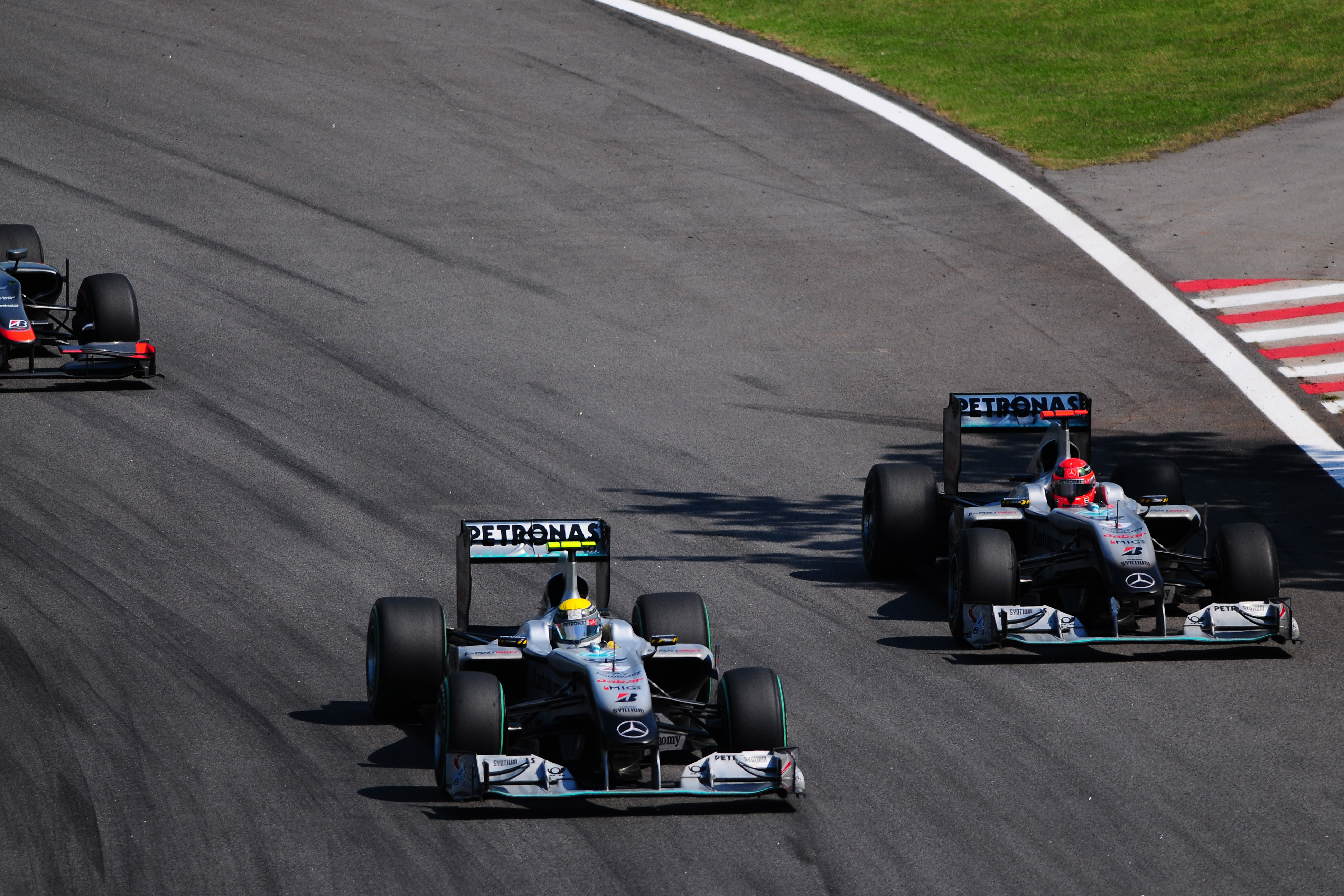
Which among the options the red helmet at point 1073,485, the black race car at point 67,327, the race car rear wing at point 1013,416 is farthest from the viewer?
the black race car at point 67,327

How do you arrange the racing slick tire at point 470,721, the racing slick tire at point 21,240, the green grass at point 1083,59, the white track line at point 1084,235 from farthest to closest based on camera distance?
1. the green grass at point 1083,59
2. the racing slick tire at point 21,240
3. the white track line at point 1084,235
4. the racing slick tire at point 470,721

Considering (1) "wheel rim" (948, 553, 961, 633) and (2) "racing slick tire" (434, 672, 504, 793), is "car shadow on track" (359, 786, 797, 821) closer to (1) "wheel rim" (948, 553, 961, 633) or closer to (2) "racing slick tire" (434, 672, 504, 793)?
(2) "racing slick tire" (434, 672, 504, 793)

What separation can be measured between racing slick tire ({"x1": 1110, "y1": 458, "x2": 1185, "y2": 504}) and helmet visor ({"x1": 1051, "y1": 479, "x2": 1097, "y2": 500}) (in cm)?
109

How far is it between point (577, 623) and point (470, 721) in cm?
110

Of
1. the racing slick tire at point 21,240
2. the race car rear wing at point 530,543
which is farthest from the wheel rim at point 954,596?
the racing slick tire at point 21,240

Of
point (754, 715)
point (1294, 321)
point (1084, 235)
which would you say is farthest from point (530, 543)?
point (1084, 235)

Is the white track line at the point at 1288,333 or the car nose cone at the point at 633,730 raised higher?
the white track line at the point at 1288,333

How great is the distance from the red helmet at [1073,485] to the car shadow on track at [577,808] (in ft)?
14.5

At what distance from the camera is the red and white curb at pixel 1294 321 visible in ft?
72.7

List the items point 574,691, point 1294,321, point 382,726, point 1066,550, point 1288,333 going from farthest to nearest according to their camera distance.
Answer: point 1294,321 < point 1288,333 < point 1066,550 < point 382,726 < point 574,691

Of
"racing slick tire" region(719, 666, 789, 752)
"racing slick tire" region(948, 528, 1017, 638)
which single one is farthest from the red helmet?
"racing slick tire" region(719, 666, 789, 752)

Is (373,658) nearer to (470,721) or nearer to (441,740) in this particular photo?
(441,740)

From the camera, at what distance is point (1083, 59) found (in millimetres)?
34438

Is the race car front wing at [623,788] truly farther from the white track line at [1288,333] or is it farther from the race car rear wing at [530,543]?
the white track line at [1288,333]
